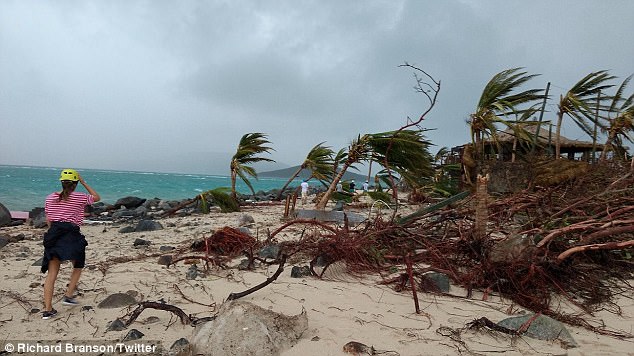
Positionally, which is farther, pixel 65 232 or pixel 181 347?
pixel 65 232

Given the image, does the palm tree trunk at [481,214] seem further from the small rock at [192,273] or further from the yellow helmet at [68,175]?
the yellow helmet at [68,175]

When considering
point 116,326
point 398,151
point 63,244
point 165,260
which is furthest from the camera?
point 398,151

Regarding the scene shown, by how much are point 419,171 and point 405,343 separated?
5638 millimetres

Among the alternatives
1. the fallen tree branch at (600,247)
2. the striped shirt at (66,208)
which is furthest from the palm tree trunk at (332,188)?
the striped shirt at (66,208)

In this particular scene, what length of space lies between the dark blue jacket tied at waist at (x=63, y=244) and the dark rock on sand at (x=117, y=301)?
0.41 metres

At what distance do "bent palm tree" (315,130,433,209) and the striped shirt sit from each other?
5.28m

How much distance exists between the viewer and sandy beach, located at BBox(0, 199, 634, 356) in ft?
6.89

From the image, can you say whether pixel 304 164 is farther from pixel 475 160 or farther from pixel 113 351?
pixel 113 351

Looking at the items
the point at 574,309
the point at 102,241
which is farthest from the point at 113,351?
the point at 102,241

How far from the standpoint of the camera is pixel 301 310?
2.57m

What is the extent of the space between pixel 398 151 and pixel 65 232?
593cm

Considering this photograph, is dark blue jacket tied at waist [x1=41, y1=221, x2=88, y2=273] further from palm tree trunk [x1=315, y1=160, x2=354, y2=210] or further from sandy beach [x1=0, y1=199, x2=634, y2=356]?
palm tree trunk [x1=315, y1=160, x2=354, y2=210]

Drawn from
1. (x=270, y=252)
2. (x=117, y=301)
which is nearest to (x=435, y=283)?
(x=270, y=252)

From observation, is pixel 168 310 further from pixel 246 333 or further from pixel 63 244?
pixel 63 244
